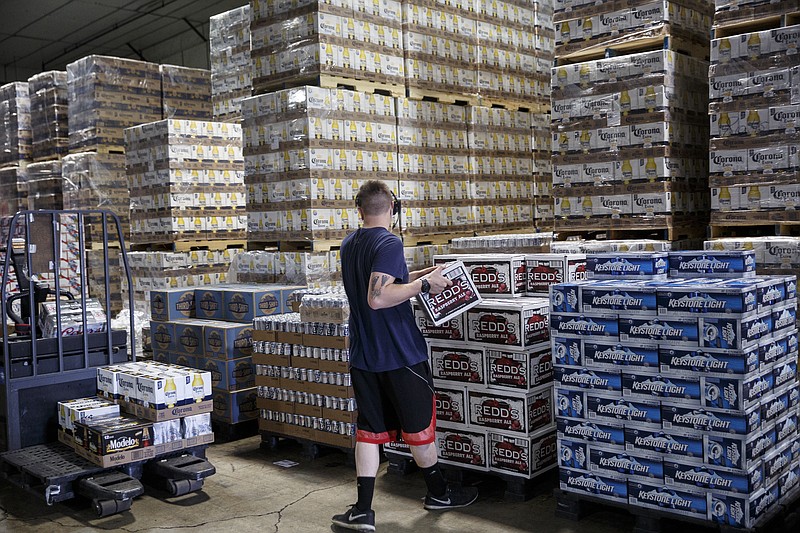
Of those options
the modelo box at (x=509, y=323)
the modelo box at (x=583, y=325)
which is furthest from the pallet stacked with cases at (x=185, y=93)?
the modelo box at (x=583, y=325)

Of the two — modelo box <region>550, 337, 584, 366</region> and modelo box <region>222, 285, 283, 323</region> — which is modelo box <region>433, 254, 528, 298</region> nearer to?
modelo box <region>550, 337, 584, 366</region>

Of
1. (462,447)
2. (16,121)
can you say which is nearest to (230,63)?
(16,121)

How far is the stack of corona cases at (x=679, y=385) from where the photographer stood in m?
4.09

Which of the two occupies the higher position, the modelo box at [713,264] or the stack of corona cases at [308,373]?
the modelo box at [713,264]

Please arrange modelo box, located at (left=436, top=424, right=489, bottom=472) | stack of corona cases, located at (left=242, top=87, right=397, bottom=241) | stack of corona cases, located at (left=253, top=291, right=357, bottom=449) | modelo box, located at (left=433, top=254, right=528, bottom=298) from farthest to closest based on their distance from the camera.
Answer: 1. stack of corona cases, located at (left=242, top=87, right=397, bottom=241)
2. stack of corona cases, located at (left=253, top=291, right=357, bottom=449)
3. modelo box, located at (left=433, top=254, right=528, bottom=298)
4. modelo box, located at (left=436, top=424, right=489, bottom=472)

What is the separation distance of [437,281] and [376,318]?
42 cm

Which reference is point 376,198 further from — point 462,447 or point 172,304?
point 172,304

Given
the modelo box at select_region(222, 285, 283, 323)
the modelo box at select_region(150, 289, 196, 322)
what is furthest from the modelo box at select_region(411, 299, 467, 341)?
the modelo box at select_region(150, 289, 196, 322)

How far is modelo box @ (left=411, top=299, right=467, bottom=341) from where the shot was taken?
Answer: 535 cm

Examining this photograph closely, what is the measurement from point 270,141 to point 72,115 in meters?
5.96

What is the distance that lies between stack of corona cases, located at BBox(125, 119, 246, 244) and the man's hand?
5681 millimetres

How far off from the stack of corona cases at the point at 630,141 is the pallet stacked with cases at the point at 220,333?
2.84 m

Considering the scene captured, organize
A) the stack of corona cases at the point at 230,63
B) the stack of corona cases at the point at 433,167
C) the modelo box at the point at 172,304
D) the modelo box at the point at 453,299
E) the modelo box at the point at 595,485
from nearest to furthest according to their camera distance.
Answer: the modelo box at the point at 595,485
the modelo box at the point at 453,299
the modelo box at the point at 172,304
the stack of corona cases at the point at 433,167
the stack of corona cases at the point at 230,63

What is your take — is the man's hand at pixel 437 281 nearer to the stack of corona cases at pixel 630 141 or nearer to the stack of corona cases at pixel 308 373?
the stack of corona cases at pixel 308 373
